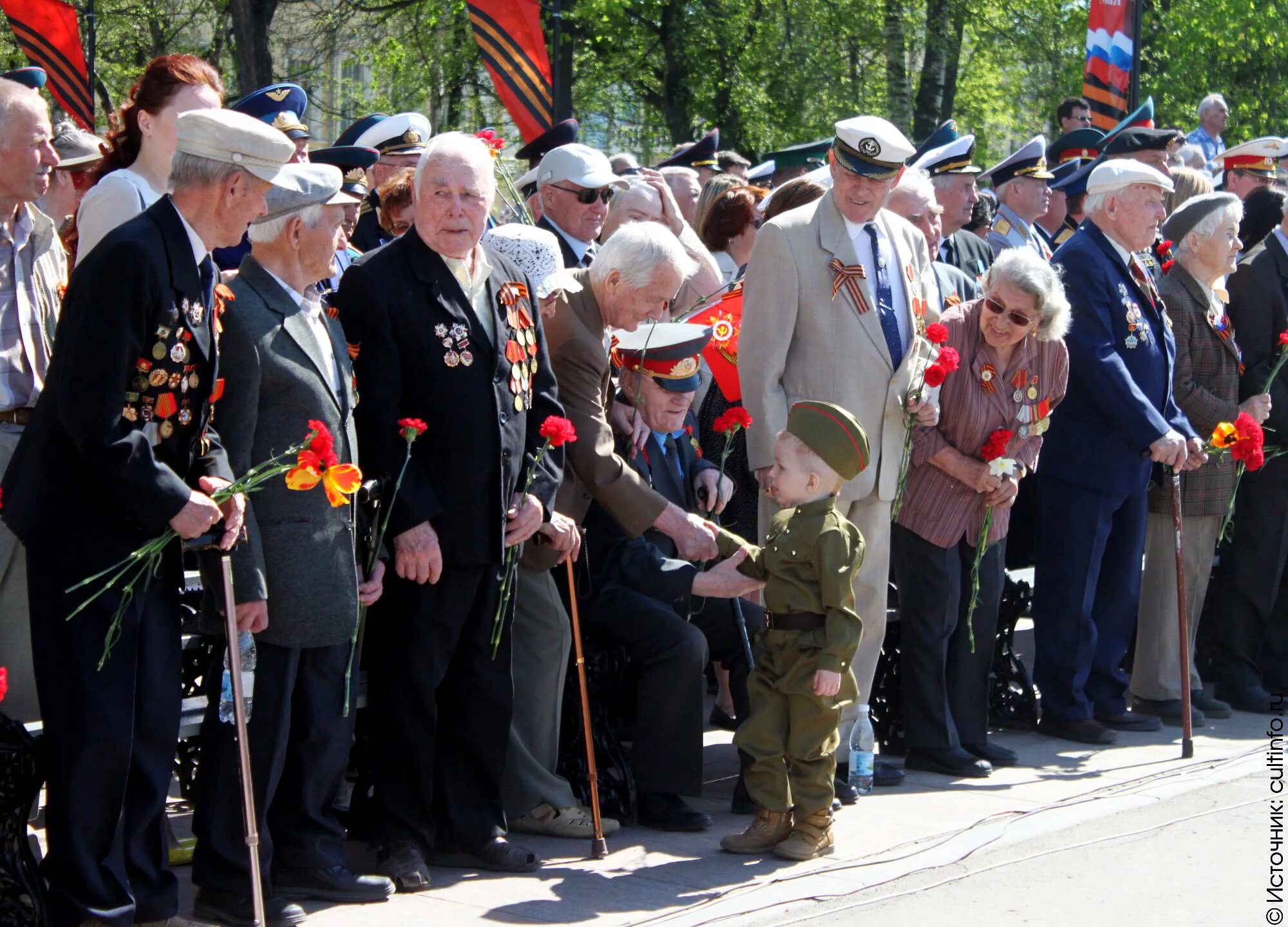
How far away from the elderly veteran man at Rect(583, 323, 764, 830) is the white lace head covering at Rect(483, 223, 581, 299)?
0.32 metres

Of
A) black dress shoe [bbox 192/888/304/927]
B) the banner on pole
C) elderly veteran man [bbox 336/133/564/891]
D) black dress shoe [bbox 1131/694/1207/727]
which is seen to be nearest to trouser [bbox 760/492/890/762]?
elderly veteran man [bbox 336/133/564/891]

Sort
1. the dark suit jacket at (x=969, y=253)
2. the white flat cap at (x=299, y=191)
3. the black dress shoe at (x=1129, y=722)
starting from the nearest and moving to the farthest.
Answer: the white flat cap at (x=299, y=191), the black dress shoe at (x=1129, y=722), the dark suit jacket at (x=969, y=253)

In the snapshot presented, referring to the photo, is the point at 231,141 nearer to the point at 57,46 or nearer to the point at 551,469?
the point at 551,469

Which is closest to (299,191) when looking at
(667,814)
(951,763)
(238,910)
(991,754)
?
(238,910)

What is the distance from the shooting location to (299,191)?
4.73 m

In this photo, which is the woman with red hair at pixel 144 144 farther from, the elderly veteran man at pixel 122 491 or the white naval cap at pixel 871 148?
the white naval cap at pixel 871 148

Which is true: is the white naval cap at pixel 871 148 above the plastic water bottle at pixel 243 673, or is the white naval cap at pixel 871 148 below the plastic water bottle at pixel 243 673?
above

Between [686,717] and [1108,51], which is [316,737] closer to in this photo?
[686,717]

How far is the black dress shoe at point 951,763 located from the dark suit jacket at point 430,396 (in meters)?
2.36

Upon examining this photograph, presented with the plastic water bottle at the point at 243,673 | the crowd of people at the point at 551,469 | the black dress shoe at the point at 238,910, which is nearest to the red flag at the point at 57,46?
the crowd of people at the point at 551,469

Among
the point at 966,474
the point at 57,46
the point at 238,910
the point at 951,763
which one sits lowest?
the point at 951,763

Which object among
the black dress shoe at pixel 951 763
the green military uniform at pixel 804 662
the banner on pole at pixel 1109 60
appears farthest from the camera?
the banner on pole at pixel 1109 60

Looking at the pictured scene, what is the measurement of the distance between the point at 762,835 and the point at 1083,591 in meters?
2.53

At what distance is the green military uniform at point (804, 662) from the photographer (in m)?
5.41
